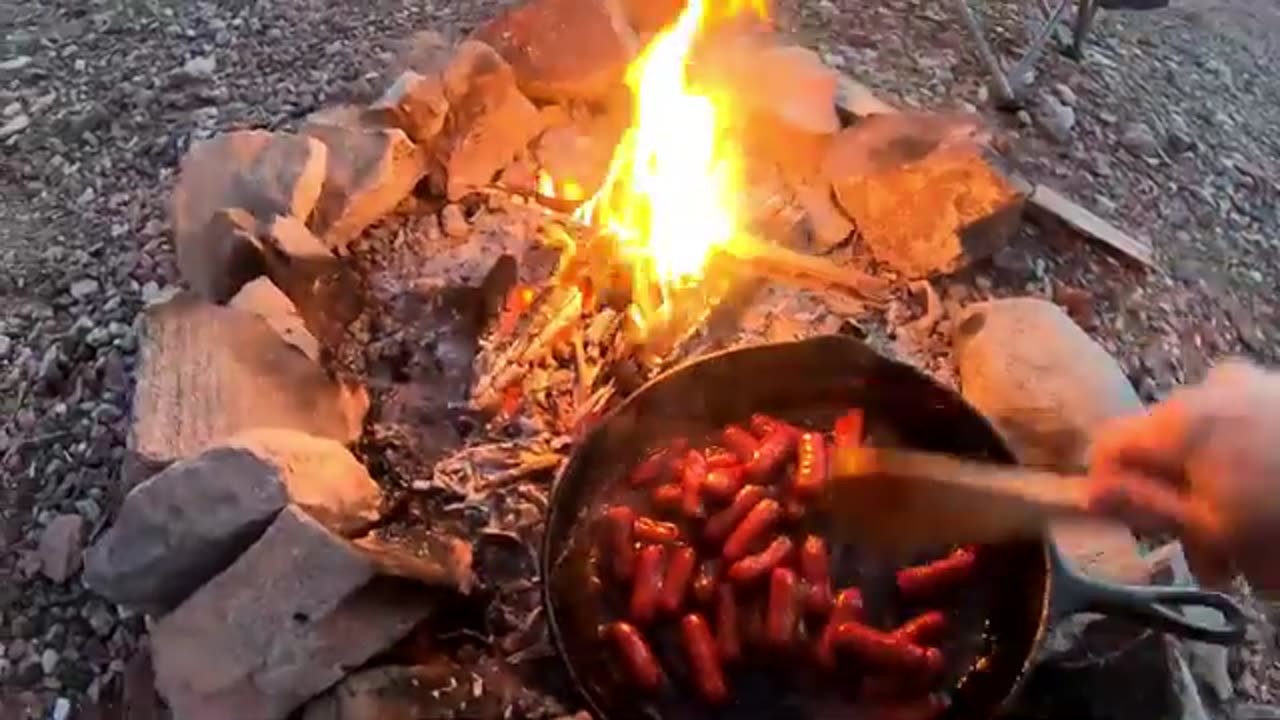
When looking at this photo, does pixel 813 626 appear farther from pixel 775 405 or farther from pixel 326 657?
pixel 326 657

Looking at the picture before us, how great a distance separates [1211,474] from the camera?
1.35 metres

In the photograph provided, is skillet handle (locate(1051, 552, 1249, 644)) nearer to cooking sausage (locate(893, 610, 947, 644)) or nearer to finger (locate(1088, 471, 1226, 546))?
cooking sausage (locate(893, 610, 947, 644))

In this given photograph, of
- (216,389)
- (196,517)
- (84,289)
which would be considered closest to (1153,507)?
(196,517)

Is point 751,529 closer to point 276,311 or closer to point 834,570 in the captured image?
point 834,570

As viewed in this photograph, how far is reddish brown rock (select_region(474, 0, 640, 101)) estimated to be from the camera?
8.21 ft

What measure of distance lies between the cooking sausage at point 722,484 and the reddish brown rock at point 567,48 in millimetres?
926

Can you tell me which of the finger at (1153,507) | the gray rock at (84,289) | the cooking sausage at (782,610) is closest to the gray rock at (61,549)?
the gray rock at (84,289)

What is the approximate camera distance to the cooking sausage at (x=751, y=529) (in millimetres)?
1782

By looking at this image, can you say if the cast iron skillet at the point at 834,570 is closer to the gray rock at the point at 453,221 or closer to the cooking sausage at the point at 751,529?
the cooking sausage at the point at 751,529

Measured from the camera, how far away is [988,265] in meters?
2.38

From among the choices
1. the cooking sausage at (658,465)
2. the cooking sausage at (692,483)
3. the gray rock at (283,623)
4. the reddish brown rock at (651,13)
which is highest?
the reddish brown rock at (651,13)

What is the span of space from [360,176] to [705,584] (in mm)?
952

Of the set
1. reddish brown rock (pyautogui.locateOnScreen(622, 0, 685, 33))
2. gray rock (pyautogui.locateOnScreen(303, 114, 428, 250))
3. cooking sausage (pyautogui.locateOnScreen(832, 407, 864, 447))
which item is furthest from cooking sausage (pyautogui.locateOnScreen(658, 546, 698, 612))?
reddish brown rock (pyautogui.locateOnScreen(622, 0, 685, 33))

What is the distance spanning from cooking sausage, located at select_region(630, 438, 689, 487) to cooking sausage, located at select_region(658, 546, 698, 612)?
0.13 meters
